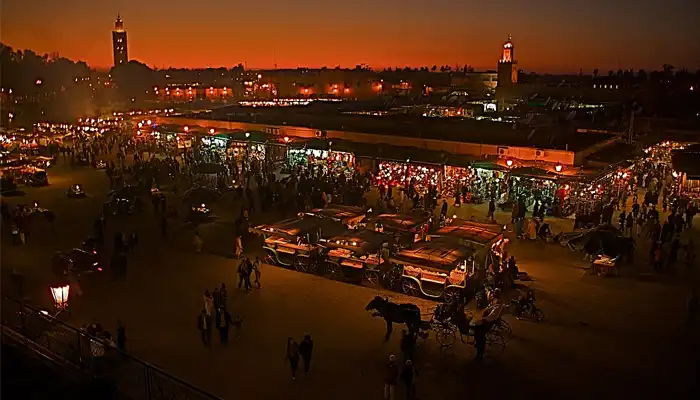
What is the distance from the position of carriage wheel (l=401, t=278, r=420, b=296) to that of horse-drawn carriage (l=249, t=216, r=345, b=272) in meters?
2.40

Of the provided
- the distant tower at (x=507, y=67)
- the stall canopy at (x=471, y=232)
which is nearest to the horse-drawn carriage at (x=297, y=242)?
the stall canopy at (x=471, y=232)

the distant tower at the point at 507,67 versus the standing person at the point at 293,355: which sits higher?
the distant tower at the point at 507,67

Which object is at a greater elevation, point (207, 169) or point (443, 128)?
point (443, 128)

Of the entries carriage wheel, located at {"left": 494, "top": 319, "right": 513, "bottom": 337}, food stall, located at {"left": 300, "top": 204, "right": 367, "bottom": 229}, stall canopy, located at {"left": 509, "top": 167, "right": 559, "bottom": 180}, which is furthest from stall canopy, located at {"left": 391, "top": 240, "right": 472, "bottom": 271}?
stall canopy, located at {"left": 509, "top": 167, "right": 559, "bottom": 180}

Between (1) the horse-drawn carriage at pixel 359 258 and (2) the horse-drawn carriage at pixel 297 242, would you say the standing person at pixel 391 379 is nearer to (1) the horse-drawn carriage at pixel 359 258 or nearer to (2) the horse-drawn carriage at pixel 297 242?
(1) the horse-drawn carriage at pixel 359 258

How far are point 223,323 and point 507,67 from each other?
5896 cm

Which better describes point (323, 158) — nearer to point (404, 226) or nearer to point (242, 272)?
point (404, 226)

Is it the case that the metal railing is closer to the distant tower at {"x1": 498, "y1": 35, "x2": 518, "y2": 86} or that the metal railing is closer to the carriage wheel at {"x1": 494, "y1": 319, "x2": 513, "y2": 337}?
the carriage wheel at {"x1": 494, "y1": 319, "x2": 513, "y2": 337}

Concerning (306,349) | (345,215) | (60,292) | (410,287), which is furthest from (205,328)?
(345,215)

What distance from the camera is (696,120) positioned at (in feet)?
113

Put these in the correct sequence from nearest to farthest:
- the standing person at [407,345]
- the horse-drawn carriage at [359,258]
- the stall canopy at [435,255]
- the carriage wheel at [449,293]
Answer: the standing person at [407,345]
the carriage wheel at [449,293]
the stall canopy at [435,255]
the horse-drawn carriage at [359,258]

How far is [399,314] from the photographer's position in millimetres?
10406

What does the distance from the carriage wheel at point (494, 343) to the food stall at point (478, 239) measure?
257cm

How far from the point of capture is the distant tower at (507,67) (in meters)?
62.7
